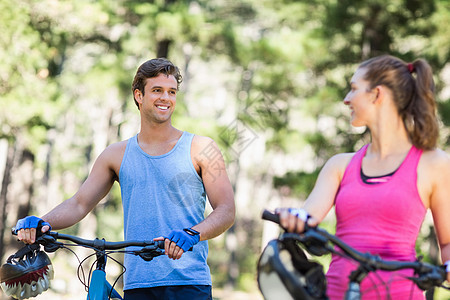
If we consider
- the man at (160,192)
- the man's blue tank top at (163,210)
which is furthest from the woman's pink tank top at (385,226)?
the man's blue tank top at (163,210)

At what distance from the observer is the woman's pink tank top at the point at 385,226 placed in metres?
2.59

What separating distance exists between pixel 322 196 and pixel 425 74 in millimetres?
679

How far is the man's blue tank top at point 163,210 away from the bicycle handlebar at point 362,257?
1278 mm

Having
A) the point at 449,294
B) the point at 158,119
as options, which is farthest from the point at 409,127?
the point at 449,294

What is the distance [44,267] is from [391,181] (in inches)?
74.7

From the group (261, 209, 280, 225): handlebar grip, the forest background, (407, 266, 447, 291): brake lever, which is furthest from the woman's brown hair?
the forest background

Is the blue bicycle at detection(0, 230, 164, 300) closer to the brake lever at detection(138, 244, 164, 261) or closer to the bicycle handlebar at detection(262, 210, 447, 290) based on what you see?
the brake lever at detection(138, 244, 164, 261)

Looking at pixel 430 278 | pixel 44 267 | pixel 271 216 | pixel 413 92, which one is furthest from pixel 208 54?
pixel 430 278

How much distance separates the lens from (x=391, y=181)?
2.67m

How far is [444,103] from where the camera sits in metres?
12.4

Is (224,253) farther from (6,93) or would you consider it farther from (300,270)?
(300,270)

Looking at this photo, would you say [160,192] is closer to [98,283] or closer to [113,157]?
[113,157]

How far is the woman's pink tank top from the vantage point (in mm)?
2590

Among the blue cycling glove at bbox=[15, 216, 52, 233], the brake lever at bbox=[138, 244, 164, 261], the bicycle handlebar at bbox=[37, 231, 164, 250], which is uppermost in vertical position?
the blue cycling glove at bbox=[15, 216, 52, 233]
